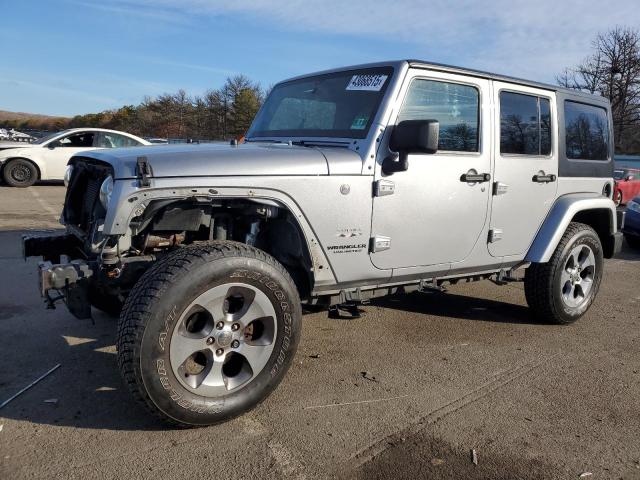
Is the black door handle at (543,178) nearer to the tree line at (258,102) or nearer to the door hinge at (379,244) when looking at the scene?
the door hinge at (379,244)

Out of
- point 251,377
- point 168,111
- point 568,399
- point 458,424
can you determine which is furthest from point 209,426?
point 168,111

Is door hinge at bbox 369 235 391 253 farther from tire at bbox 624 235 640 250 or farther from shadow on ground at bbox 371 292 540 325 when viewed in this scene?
tire at bbox 624 235 640 250

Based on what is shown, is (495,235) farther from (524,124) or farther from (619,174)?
(619,174)

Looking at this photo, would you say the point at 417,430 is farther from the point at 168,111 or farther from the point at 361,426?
the point at 168,111

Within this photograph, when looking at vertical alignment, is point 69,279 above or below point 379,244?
below

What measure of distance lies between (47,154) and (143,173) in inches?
Answer: 493

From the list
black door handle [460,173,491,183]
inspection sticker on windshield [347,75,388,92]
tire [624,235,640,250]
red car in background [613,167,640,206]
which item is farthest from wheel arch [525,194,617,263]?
red car in background [613,167,640,206]

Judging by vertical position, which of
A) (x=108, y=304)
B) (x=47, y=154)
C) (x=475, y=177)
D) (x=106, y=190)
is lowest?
(x=108, y=304)

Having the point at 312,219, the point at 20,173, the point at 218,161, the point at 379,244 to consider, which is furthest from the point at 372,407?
the point at 20,173

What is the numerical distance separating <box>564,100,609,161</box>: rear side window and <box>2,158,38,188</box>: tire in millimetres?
12910

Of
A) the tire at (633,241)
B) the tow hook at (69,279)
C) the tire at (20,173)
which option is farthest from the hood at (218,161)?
the tire at (20,173)

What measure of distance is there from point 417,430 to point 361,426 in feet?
1.01

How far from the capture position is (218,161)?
2980mm

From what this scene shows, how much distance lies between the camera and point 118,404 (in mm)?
3166
